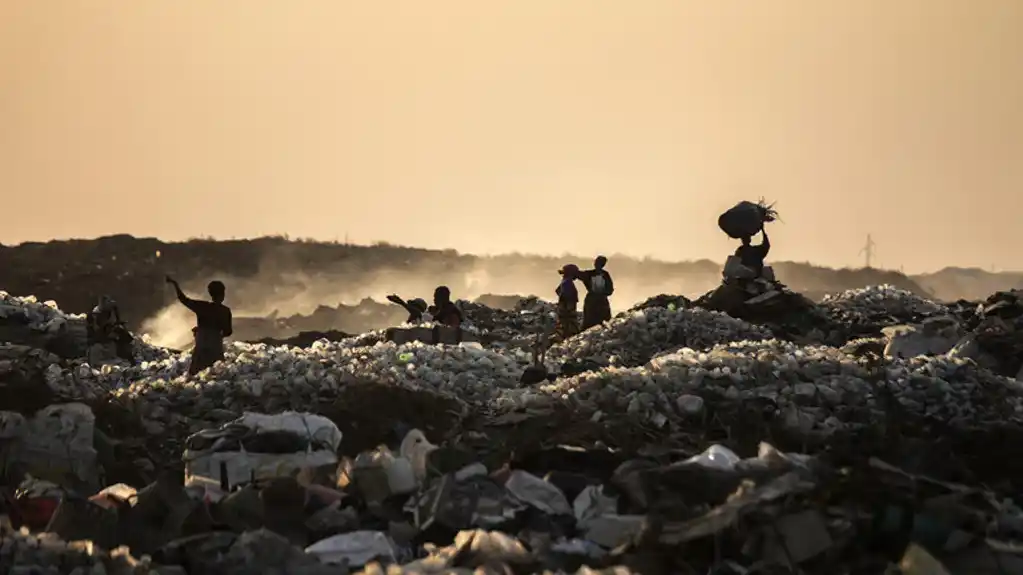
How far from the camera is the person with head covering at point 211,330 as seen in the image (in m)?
11.4

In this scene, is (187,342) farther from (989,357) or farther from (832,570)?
(832,570)

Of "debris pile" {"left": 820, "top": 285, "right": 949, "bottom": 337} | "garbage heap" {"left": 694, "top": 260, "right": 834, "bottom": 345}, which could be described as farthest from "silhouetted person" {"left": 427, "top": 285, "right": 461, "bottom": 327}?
"debris pile" {"left": 820, "top": 285, "right": 949, "bottom": 337}

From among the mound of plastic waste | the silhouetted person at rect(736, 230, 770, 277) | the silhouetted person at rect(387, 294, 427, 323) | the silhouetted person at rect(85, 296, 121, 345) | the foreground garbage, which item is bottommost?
the foreground garbage

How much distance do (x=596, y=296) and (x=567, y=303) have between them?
0.41 m

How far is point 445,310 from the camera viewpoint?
15.1 meters

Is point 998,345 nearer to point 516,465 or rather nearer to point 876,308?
point 516,465

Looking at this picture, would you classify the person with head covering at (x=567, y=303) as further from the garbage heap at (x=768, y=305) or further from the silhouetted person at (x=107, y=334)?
the silhouetted person at (x=107, y=334)

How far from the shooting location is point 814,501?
5.64 meters

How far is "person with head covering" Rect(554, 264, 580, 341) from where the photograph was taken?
1517 centimetres

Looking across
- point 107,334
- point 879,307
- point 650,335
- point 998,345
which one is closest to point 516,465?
point 998,345

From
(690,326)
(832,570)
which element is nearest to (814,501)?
(832,570)

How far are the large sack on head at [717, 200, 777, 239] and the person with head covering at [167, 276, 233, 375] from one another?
7.88 meters

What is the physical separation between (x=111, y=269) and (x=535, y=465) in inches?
1167

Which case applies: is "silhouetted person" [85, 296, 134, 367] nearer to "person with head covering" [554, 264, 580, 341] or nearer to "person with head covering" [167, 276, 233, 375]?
"person with head covering" [167, 276, 233, 375]
